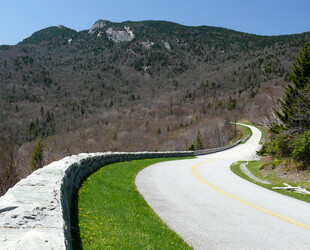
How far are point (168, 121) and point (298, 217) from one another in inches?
5885

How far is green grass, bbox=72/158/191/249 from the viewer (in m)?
5.66

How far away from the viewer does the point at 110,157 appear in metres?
21.3

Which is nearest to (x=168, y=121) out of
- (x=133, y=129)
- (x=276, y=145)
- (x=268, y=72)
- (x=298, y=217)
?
(x=133, y=129)

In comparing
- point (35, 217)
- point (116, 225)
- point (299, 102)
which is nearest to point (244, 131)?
point (299, 102)

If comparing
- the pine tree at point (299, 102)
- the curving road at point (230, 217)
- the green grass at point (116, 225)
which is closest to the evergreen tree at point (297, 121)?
the pine tree at point (299, 102)

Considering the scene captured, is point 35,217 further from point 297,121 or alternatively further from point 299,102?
point 297,121

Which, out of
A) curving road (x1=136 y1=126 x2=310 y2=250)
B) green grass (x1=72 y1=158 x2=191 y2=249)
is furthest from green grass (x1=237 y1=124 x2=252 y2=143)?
green grass (x1=72 y1=158 x2=191 y2=249)

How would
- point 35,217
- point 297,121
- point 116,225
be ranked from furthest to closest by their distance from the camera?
point 297,121, point 116,225, point 35,217

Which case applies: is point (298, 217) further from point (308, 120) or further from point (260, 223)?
point (308, 120)

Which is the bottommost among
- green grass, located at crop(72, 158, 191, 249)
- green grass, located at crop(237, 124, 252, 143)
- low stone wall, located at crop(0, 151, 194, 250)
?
green grass, located at crop(237, 124, 252, 143)

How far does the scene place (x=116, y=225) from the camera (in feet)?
22.3

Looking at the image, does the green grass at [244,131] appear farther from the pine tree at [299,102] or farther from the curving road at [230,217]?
the curving road at [230,217]

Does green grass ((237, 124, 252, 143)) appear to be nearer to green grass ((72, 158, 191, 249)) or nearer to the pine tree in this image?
the pine tree

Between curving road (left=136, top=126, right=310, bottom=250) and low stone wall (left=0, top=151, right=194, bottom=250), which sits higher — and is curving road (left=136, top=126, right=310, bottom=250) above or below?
below
